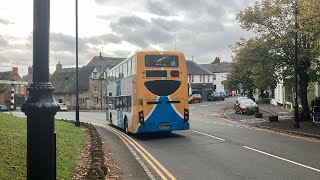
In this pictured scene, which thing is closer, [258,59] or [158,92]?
[158,92]

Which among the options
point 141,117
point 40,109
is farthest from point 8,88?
point 40,109

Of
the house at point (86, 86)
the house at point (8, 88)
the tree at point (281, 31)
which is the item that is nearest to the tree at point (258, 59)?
the tree at point (281, 31)

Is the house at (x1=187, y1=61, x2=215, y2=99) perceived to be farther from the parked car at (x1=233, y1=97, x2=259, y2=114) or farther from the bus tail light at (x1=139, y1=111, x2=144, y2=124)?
the bus tail light at (x1=139, y1=111, x2=144, y2=124)

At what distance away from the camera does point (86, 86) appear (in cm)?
8019

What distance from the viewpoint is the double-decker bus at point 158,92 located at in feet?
63.5

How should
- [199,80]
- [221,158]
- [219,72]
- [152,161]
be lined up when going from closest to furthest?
[152,161] → [221,158] → [199,80] → [219,72]

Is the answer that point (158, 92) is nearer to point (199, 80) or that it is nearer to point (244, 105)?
point (244, 105)

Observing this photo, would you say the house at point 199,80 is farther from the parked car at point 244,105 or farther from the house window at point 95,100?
the parked car at point 244,105

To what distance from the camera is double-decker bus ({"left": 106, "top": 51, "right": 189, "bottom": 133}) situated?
1936cm

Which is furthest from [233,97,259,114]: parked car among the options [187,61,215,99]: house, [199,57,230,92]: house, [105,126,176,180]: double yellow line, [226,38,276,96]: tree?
[199,57,230,92]: house

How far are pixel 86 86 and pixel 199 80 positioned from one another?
89.5 ft

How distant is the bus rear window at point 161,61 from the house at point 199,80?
2757 inches

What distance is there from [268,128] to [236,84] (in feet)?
121

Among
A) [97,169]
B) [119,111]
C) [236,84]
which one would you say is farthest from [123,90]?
[236,84]
